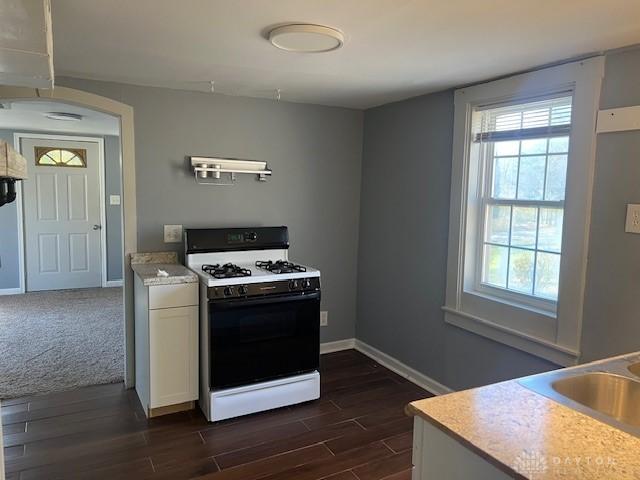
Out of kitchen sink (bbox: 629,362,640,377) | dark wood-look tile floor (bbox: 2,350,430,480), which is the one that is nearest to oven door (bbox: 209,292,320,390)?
dark wood-look tile floor (bbox: 2,350,430,480)

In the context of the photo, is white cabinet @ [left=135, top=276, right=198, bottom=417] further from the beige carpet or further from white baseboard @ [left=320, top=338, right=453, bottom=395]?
white baseboard @ [left=320, top=338, right=453, bottom=395]

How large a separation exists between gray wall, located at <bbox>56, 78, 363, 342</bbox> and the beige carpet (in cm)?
113

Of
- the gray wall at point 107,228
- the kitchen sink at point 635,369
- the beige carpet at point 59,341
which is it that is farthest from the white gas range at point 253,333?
the gray wall at point 107,228

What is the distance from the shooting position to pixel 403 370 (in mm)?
3588

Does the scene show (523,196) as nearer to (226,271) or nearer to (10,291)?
A: (226,271)

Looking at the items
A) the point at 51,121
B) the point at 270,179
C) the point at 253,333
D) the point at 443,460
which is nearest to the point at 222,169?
the point at 270,179

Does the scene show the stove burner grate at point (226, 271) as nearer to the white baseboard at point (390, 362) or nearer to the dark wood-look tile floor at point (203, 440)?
the dark wood-look tile floor at point (203, 440)

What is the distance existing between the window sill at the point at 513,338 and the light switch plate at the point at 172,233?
1922 mm

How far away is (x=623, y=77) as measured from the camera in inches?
84.4

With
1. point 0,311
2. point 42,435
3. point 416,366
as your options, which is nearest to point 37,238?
point 0,311

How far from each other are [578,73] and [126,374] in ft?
10.9

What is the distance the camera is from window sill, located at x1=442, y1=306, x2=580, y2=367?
7.89ft

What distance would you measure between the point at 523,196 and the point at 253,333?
181 cm

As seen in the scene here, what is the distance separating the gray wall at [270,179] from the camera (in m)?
3.22
